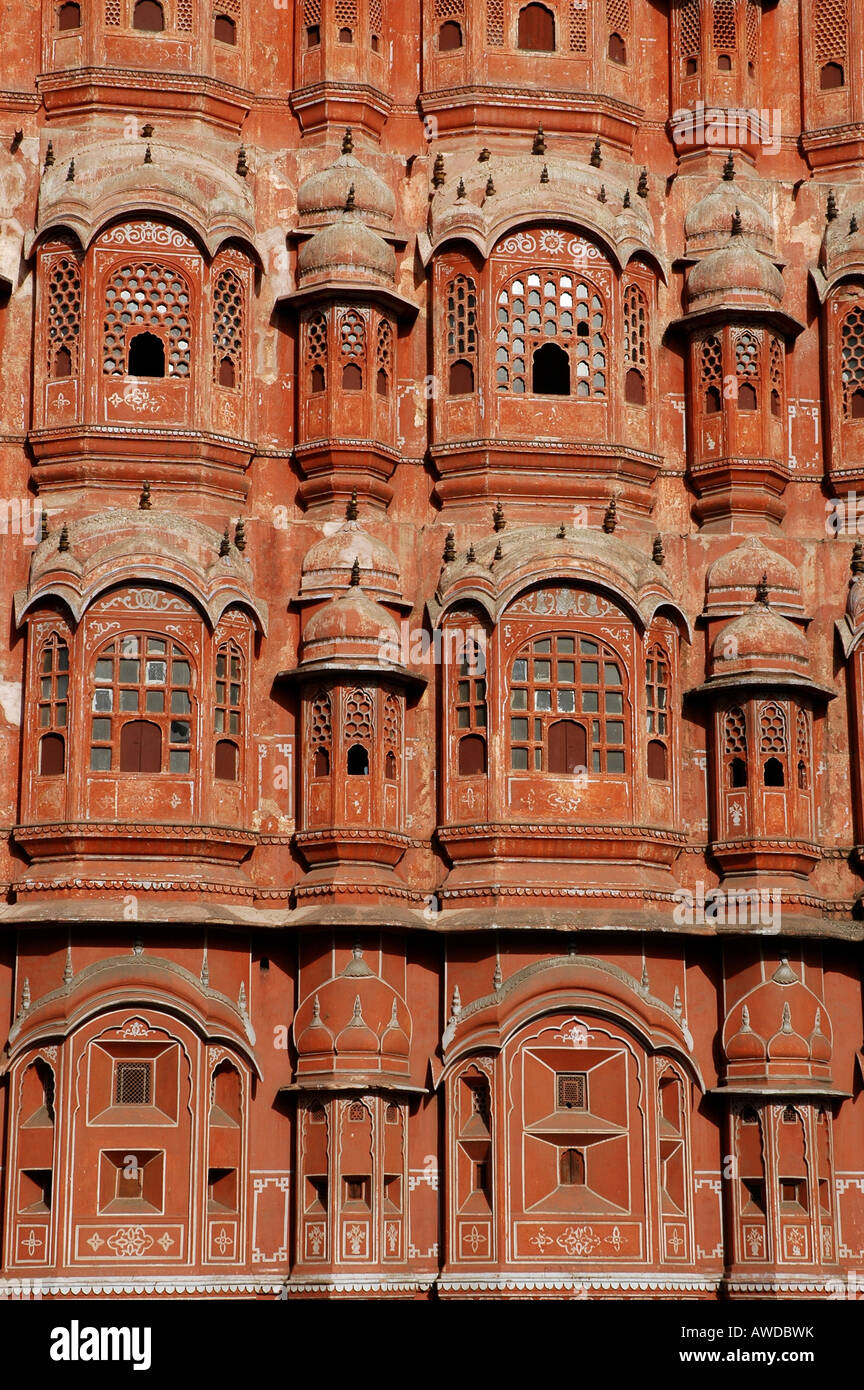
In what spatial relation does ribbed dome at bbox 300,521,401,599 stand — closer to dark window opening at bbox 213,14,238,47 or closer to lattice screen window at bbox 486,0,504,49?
dark window opening at bbox 213,14,238,47

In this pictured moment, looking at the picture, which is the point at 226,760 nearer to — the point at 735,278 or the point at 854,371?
the point at 735,278

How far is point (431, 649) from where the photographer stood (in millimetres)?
29234

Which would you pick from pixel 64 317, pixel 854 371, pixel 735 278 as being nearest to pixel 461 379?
pixel 735 278

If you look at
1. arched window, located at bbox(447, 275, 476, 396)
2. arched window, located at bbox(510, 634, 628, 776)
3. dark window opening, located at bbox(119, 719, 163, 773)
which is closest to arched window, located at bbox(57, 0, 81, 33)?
arched window, located at bbox(447, 275, 476, 396)

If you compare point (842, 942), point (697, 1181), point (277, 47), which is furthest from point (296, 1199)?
point (277, 47)

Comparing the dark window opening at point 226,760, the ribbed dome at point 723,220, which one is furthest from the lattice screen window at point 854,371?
the dark window opening at point 226,760

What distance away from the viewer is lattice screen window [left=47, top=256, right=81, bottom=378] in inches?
1155

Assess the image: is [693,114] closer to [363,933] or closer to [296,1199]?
[363,933]

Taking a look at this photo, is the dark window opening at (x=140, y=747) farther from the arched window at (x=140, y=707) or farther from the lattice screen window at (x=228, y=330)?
the lattice screen window at (x=228, y=330)

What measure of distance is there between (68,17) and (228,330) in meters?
4.73

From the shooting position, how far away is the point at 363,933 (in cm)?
2783

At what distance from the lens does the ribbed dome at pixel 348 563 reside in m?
29.1

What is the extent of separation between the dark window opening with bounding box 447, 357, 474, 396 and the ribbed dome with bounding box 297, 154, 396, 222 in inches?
84.0

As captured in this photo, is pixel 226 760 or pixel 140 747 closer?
pixel 140 747
